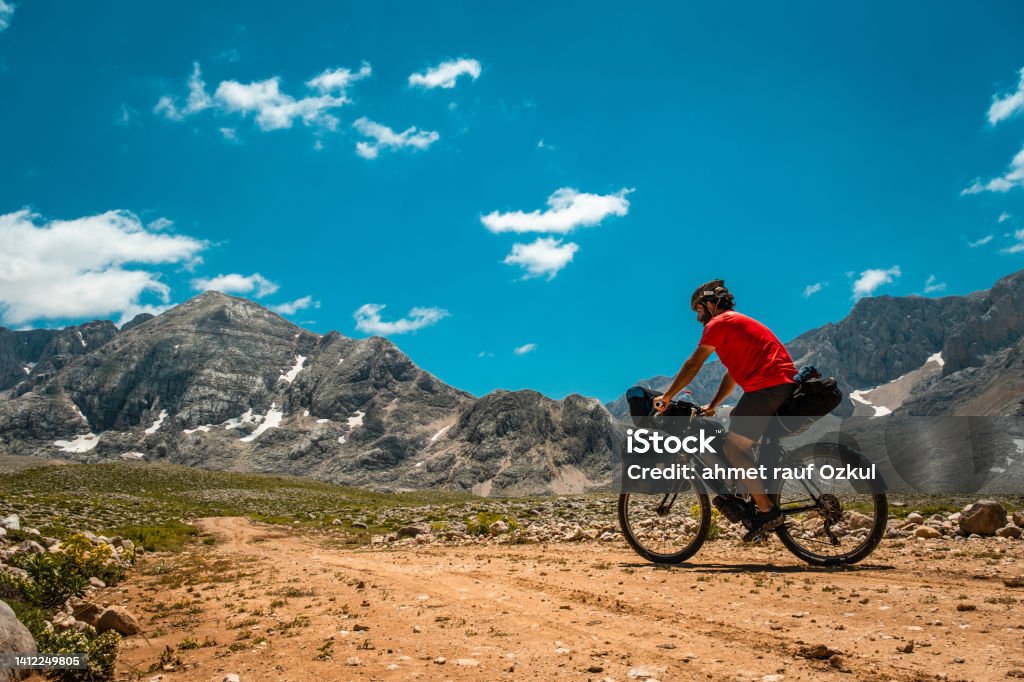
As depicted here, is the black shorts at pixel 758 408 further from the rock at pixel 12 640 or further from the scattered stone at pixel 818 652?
the rock at pixel 12 640

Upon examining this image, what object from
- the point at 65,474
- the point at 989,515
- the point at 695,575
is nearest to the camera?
the point at 695,575

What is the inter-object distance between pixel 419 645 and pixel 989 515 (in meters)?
11.8

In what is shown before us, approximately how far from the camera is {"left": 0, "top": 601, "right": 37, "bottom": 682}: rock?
244 inches

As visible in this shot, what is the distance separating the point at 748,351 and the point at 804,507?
2.60 metres

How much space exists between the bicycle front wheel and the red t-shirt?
89.6 inches

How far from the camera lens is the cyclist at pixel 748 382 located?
893 centimetres

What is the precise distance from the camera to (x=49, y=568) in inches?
429

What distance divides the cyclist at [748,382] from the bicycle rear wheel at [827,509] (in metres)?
0.48

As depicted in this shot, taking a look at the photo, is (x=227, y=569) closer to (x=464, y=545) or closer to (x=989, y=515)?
(x=464, y=545)

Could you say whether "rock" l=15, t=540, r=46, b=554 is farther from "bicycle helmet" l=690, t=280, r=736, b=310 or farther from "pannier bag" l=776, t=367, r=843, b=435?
"pannier bag" l=776, t=367, r=843, b=435

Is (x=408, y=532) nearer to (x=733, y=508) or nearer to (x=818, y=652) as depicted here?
(x=733, y=508)

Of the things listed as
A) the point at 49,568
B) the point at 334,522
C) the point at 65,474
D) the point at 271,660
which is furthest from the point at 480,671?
the point at 65,474

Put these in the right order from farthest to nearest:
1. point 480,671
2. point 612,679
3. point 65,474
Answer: point 65,474 < point 480,671 < point 612,679

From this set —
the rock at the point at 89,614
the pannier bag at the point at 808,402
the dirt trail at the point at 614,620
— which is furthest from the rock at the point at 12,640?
the pannier bag at the point at 808,402
